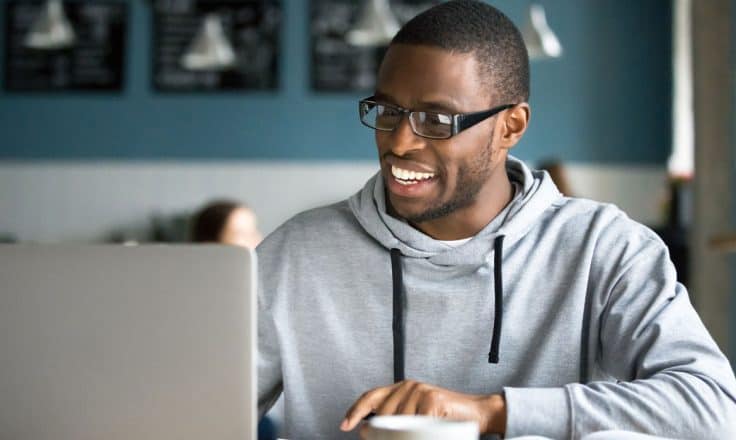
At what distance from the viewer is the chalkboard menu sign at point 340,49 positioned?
6.70 m

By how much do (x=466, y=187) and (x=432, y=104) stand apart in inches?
6.0

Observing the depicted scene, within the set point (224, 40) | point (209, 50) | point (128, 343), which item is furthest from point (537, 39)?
point (128, 343)

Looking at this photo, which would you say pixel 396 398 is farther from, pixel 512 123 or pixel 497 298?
pixel 512 123

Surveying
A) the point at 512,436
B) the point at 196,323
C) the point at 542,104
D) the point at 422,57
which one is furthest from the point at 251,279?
the point at 542,104

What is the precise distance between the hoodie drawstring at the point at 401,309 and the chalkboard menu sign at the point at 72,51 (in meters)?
5.27

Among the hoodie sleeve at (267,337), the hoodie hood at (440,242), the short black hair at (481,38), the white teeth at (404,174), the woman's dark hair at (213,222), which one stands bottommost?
the woman's dark hair at (213,222)

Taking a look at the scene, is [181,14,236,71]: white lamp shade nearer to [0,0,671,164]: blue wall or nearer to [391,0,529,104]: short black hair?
[0,0,671,164]: blue wall

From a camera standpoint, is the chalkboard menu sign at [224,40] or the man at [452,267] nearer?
the man at [452,267]

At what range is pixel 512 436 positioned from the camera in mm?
1346

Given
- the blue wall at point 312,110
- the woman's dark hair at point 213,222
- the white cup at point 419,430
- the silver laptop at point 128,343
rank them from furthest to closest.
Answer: the blue wall at point 312,110 → the woman's dark hair at point 213,222 → the silver laptop at point 128,343 → the white cup at point 419,430

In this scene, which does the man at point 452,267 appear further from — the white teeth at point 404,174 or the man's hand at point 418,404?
the man's hand at point 418,404

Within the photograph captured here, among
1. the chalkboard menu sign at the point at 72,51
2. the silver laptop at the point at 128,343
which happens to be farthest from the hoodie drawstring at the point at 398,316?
the chalkboard menu sign at the point at 72,51

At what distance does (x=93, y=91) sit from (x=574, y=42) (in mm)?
2848

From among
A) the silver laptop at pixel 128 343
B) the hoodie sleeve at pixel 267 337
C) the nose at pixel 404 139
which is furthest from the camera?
the hoodie sleeve at pixel 267 337
